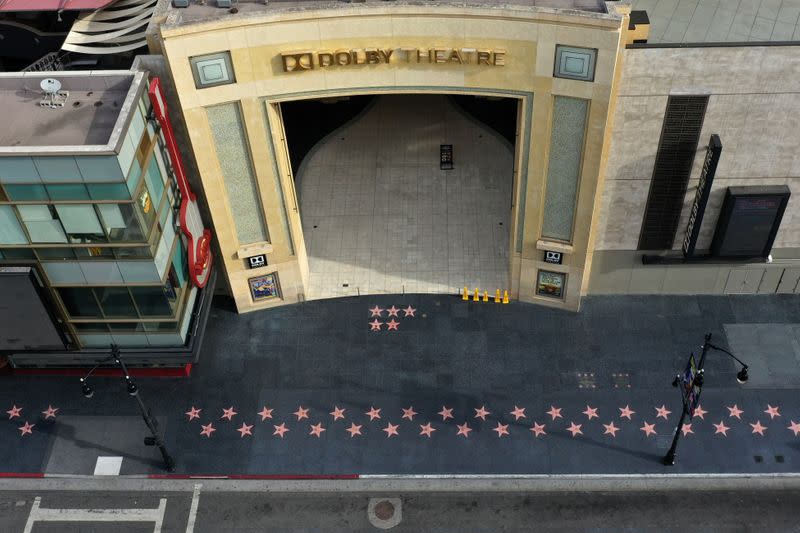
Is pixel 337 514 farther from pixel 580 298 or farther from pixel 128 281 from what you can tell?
pixel 580 298

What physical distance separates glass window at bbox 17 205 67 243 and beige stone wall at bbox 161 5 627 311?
22.2 ft

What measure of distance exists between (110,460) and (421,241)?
65.1 feet

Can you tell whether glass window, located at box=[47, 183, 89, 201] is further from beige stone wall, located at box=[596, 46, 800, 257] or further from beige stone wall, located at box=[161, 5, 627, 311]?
beige stone wall, located at box=[596, 46, 800, 257]

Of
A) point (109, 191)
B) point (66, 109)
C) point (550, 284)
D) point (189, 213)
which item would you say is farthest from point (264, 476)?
point (66, 109)

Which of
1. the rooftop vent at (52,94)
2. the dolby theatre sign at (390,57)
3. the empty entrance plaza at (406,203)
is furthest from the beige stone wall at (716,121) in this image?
the rooftop vent at (52,94)

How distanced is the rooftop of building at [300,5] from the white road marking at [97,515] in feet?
68.2

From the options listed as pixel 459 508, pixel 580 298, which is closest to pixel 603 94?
pixel 580 298

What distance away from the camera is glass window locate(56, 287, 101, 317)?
34969 millimetres

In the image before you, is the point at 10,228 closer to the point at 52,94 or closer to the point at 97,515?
the point at 52,94

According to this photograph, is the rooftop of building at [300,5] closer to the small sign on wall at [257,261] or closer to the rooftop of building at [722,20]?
the rooftop of building at [722,20]

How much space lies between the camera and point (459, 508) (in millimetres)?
34219

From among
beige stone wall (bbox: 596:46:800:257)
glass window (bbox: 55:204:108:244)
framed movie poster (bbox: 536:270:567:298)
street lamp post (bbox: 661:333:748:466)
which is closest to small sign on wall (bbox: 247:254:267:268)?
glass window (bbox: 55:204:108:244)

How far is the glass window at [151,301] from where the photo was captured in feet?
115

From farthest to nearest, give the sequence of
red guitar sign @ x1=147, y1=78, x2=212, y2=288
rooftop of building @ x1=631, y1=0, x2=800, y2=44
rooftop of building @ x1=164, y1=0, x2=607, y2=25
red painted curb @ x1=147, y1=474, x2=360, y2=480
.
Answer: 1. red painted curb @ x1=147, y1=474, x2=360, y2=480
2. rooftop of building @ x1=631, y1=0, x2=800, y2=44
3. red guitar sign @ x1=147, y1=78, x2=212, y2=288
4. rooftop of building @ x1=164, y1=0, x2=607, y2=25
